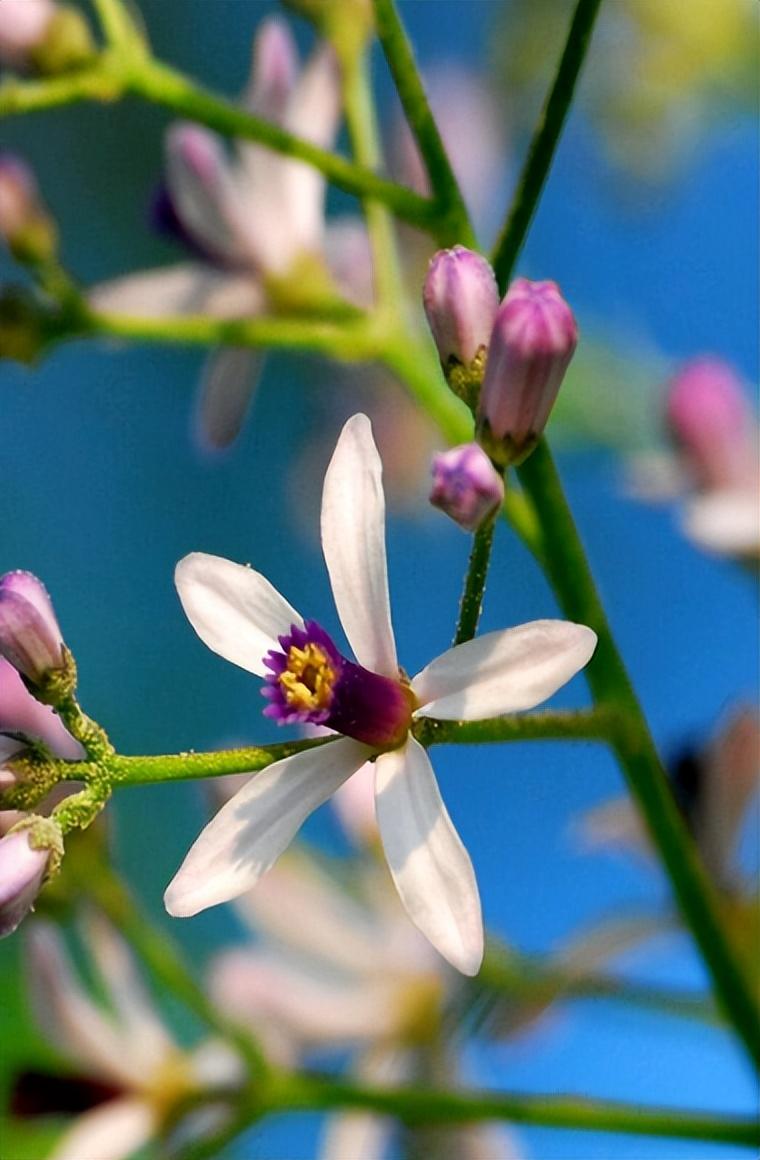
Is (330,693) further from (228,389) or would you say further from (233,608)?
(228,389)

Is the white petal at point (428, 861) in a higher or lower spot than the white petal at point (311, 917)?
lower

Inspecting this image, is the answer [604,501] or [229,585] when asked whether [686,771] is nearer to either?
[229,585]

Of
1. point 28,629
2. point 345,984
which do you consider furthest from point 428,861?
point 345,984

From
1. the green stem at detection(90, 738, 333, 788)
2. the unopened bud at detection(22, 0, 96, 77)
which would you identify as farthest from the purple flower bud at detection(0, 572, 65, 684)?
the unopened bud at detection(22, 0, 96, 77)

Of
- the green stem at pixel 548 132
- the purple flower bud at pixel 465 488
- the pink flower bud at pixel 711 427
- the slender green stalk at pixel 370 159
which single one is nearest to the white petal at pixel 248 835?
the purple flower bud at pixel 465 488

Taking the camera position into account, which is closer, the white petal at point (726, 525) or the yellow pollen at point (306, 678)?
the yellow pollen at point (306, 678)

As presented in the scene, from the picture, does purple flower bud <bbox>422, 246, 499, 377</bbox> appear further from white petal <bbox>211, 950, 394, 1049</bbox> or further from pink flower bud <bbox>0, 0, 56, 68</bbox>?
white petal <bbox>211, 950, 394, 1049</bbox>

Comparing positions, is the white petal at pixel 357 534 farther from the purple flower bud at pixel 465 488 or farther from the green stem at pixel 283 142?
the green stem at pixel 283 142
